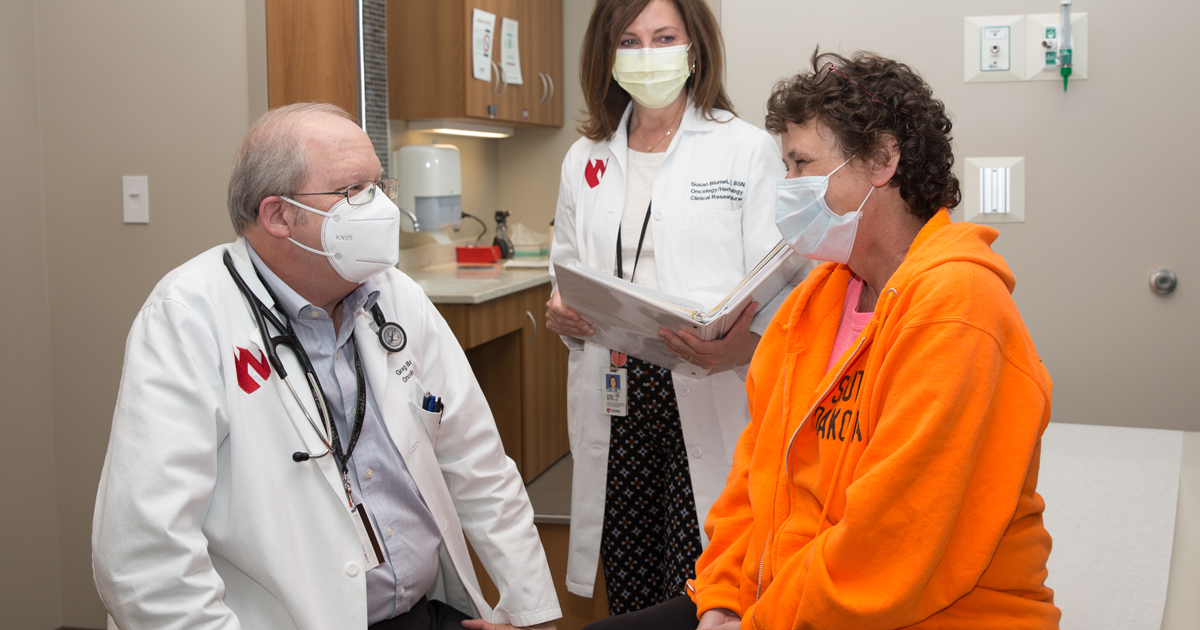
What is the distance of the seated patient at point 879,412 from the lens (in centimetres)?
99

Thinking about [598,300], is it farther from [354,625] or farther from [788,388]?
[354,625]

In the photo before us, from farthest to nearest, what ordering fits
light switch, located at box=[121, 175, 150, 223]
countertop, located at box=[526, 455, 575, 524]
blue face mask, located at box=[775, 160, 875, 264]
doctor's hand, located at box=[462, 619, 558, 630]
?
countertop, located at box=[526, 455, 575, 524] < light switch, located at box=[121, 175, 150, 223] < doctor's hand, located at box=[462, 619, 558, 630] < blue face mask, located at box=[775, 160, 875, 264]

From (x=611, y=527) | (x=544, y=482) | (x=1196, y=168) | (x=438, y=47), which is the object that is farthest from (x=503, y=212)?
(x=1196, y=168)

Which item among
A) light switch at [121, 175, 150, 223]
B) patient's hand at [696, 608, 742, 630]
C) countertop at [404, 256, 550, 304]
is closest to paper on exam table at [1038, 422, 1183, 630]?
patient's hand at [696, 608, 742, 630]

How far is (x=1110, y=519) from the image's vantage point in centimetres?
157

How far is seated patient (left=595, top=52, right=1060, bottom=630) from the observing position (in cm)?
99

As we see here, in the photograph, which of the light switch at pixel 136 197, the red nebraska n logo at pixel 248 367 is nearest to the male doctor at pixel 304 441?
the red nebraska n logo at pixel 248 367

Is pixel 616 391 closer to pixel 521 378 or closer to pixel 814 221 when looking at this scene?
pixel 814 221

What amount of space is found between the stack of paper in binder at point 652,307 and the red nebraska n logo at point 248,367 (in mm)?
527

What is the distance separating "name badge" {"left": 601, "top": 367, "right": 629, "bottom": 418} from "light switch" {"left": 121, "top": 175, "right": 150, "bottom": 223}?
1.40 meters

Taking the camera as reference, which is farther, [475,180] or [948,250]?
[475,180]

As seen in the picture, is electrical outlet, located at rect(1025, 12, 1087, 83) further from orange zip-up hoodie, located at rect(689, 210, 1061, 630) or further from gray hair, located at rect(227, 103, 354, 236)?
gray hair, located at rect(227, 103, 354, 236)

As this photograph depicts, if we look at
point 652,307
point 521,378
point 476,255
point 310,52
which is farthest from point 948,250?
point 476,255

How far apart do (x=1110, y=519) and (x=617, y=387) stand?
0.96 meters
